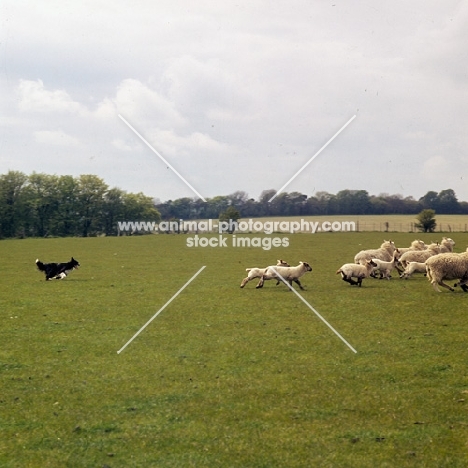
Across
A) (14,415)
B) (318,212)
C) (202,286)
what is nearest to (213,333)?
(14,415)

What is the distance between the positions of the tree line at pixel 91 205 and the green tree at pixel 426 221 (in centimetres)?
64

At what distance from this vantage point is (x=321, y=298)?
1941cm

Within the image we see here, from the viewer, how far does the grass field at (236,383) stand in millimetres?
7316

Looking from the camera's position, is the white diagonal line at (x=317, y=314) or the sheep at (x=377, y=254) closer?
the white diagonal line at (x=317, y=314)

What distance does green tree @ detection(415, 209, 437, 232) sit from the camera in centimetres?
6888

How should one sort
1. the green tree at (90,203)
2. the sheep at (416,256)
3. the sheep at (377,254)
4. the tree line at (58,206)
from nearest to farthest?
the sheep at (416,256)
the sheep at (377,254)
the tree line at (58,206)
the green tree at (90,203)

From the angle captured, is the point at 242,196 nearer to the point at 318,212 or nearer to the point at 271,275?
the point at 271,275

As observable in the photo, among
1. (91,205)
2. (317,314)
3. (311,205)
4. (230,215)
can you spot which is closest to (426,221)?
(311,205)

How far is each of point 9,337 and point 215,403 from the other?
660 centimetres

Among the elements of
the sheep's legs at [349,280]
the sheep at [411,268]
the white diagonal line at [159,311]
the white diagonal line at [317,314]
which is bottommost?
the white diagonal line at [159,311]

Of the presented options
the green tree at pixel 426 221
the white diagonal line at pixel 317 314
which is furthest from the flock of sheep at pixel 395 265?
the green tree at pixel 426 221

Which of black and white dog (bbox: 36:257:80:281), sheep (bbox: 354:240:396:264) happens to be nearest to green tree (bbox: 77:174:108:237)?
black and white dog (bbox: 36:257:80:281)

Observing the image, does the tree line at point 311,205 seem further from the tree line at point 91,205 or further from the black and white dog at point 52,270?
the black and white dog at point 52,270

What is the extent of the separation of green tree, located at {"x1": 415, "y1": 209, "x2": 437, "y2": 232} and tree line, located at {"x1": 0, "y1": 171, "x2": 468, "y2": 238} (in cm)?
64
